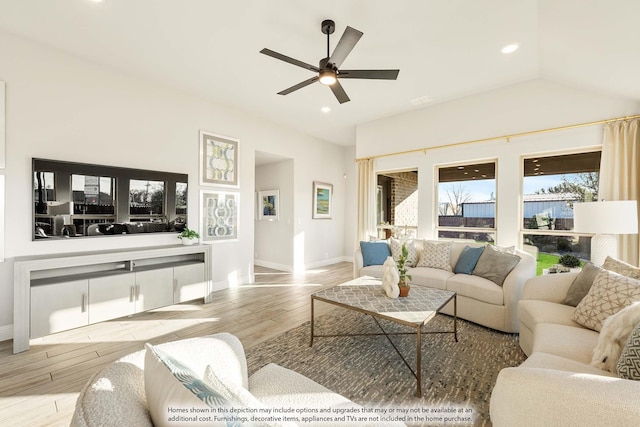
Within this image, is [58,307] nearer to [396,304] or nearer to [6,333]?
[6,333]

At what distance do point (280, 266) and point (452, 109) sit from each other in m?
4.43

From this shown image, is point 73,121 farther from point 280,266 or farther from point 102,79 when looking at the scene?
point 280,266

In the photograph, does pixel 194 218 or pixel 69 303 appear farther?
pixel 194 218

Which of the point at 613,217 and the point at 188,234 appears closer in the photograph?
the point at 613,217

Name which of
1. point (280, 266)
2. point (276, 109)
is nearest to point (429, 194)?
point (276, 109)

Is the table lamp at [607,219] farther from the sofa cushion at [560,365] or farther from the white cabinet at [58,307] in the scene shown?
the white cabinet at [58,307]

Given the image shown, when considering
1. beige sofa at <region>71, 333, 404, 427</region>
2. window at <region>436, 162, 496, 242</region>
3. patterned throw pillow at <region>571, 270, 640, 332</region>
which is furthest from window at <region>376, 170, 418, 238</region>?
beige sofa at <region>71, 333, 404, 427</region>

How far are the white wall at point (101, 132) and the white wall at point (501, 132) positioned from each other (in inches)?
101

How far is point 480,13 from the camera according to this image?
247 cm

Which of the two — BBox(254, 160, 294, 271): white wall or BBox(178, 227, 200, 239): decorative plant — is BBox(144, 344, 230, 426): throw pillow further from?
BBox(254, 160, 294, 271): white wall

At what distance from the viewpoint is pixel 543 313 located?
2197 mm

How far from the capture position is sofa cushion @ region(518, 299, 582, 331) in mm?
2092

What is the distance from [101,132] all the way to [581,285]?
509 centimetres

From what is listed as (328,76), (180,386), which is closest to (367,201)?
(328,76)
